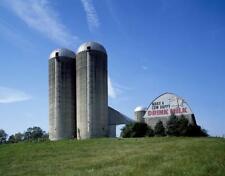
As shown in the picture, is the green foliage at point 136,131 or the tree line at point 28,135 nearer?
the green foliage at point 136,131

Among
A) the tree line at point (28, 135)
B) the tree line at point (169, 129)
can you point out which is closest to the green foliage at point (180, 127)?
the tree line at point (169, 129)

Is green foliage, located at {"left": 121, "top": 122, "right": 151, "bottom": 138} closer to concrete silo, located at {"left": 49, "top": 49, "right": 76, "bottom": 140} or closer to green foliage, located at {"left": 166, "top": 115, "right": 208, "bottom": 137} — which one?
green foliage, located at {"left": 166, "top": 115, "right": 208, "bottom": 137}

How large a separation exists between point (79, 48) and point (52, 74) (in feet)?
26.6

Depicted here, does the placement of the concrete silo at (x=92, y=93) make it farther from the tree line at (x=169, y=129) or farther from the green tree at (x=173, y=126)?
the green tree at (x=173, y=126)

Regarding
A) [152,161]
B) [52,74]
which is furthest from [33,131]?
[152,161]

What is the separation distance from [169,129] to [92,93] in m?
19.2

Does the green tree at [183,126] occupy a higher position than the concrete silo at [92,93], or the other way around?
the concrete silo at [92,93]

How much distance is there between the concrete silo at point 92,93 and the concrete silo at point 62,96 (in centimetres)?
318

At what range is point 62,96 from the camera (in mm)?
80812

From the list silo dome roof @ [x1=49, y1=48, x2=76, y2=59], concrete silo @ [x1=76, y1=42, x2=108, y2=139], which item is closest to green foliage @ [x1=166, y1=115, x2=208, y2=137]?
concrete silo @ [x1=76, y1=42, x2=108, y2=139]

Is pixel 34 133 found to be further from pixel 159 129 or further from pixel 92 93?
pixel 159 129

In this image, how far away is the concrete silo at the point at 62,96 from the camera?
264 ft

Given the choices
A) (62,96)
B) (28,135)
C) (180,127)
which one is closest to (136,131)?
(180,127)

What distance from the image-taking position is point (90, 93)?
248ft
